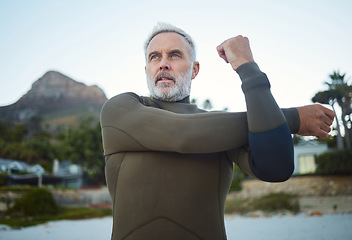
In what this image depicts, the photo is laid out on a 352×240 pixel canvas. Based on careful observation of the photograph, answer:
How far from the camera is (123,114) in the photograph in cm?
121

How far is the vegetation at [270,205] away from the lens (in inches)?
717

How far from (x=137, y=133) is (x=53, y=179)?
112 feet

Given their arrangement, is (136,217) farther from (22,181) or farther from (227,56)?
(22,181)

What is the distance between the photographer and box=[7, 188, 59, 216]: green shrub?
18.7 m

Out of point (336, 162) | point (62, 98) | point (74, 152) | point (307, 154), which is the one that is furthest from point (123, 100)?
point (62, 98)

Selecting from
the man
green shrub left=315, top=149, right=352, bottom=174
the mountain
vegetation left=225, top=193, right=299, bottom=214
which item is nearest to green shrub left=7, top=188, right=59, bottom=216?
vegetation left=225, top=193, right=299, bottom=214

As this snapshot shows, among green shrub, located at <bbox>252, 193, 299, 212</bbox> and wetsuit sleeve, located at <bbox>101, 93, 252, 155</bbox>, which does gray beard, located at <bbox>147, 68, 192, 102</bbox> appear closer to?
wetsuit sleeve, located at <bbox>101, 93, 252, 155</bbox>

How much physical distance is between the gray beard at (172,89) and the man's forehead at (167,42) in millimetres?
154

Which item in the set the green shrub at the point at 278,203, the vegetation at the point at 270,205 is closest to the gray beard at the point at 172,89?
the vegetation at the point at 270,205

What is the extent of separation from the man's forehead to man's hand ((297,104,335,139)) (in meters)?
0.73

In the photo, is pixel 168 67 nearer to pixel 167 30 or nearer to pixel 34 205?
pixel 167 30

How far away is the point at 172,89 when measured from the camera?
1460 mm

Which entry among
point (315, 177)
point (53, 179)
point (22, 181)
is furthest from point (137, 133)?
point (53, 179)

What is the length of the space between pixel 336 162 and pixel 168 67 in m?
20.8
